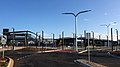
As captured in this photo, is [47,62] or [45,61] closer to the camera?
[47,62]

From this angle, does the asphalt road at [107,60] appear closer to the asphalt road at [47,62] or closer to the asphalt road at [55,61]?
the asphalt road at [55,61]

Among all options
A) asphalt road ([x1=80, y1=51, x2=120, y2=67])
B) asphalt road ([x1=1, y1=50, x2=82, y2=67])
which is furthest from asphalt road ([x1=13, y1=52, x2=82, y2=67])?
asphalt road ([x1=80, y1=51, x2=120, y2=67])

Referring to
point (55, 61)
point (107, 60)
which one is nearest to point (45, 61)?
point (55, 61)

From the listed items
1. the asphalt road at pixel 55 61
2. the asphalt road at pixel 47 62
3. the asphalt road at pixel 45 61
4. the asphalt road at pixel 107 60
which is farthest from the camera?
the asphalt road at pixel 107 60

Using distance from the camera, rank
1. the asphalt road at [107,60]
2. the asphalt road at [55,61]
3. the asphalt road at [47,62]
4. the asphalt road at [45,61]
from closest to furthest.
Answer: the asphalt road at [47,62] → the asphalt road at [45,61] → the asphalt road at [55,61] → the asphalt road at [107,60]

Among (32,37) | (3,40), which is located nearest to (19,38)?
(32,37)

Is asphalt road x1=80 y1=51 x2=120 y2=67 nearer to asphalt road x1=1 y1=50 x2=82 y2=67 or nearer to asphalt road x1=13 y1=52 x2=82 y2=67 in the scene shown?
asphalt road x1=1 y1=50 x2=82 y2=67

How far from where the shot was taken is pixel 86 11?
222 feet

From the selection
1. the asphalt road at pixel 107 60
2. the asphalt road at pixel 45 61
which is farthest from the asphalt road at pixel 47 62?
the asphalt road at pixel 107 60

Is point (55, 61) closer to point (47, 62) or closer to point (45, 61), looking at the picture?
point (45, 61)

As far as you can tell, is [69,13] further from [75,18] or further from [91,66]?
[91,66]

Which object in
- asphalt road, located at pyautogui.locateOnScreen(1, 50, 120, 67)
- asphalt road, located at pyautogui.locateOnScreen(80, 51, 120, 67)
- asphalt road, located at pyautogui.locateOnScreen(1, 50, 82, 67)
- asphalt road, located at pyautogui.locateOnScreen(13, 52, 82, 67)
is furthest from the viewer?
asphalt road, located at pyautogui.locateOnScreen(80, 51, 120, 67)

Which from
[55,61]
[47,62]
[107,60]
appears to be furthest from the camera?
[107,60]

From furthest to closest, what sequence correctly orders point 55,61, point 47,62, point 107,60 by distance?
point 107,60 → point 55,61 → point 47,62
